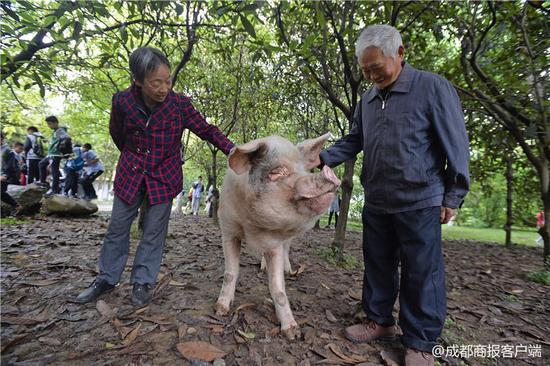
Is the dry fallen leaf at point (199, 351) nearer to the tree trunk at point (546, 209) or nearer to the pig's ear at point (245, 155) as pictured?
the pig's ear at point (245, 155)

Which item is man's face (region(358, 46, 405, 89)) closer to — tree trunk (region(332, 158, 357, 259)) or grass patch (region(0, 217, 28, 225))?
tree trunk (region(332, 158, 357, 259))

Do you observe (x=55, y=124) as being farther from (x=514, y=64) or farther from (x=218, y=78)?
(x=514, y=64)

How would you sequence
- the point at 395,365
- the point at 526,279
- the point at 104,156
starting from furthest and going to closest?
the point at 104,156
the point at 526,279
the point at 395,365

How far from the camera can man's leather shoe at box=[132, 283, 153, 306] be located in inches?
121

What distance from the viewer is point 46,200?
8.59 meters

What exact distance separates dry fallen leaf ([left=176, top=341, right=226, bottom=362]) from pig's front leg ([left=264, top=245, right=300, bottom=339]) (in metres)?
0.60

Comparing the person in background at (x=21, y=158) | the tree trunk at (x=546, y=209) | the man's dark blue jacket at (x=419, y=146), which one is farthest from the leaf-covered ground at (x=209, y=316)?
the person in background at (x=21, y=158)

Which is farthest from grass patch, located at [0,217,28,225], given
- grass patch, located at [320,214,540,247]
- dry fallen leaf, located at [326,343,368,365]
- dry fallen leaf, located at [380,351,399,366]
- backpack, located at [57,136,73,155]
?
grass patch, located at [320,214,540,247]

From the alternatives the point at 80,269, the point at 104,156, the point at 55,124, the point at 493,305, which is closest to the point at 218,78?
the point at 55,124

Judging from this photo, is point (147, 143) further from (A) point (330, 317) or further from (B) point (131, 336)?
(A) point (330, 317)

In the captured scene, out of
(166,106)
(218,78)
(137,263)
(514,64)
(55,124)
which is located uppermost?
(218,78)

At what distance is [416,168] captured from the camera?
241 cm

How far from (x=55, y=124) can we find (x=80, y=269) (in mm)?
6374

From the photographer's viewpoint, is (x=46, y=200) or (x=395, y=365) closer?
(x=395, y=365)
